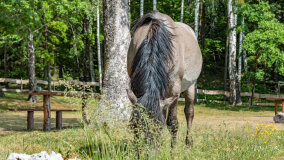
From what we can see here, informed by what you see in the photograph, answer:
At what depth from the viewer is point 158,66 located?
3838mm

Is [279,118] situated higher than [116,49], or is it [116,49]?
[116,49]

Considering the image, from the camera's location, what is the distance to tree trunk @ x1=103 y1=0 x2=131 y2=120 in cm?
800

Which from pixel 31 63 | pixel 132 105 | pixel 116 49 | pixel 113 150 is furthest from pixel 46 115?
pixel 31 63

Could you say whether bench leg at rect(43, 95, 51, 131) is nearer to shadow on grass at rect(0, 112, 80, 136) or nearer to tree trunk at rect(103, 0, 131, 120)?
shadow on grass at rect(0, 112, 80, 136)

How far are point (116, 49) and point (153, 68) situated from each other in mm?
4451

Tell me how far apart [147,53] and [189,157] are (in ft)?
4.19

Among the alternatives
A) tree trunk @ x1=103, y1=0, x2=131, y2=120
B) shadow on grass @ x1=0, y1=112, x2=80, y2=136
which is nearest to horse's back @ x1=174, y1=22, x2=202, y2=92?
tree trunk @ x1=103, y1=0, x2=131, y2=120

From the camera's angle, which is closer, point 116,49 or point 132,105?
point 132,105

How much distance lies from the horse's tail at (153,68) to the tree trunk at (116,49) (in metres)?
3.63

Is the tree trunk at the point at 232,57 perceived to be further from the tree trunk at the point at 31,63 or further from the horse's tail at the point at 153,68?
the horse's tail at the point at 153,68

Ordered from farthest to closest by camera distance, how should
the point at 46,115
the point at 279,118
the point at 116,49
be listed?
the point at 279,118 → the point at 46,115 → the point at 116,49

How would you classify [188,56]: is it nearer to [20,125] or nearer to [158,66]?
[158,66]

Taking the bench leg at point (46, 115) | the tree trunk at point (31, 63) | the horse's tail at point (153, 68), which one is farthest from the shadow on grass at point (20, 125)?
the tree trunk at point (31, 63)

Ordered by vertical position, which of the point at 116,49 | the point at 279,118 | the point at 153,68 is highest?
the point at 116,49
